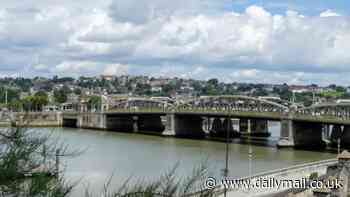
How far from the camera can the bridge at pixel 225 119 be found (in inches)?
2790

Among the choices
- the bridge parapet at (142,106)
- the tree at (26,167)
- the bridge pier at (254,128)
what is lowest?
the bridge pier at (254,128)

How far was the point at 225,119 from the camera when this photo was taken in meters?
94.1

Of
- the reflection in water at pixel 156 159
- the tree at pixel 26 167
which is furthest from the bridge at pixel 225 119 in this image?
the tree at pixel 26 167

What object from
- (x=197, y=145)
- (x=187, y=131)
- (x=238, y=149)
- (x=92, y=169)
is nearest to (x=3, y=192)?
(x=92, y=169)

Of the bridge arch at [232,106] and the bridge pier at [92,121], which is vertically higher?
the bridge arch at [232,106]

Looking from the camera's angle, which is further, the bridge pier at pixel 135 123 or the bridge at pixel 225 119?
the bridge pier at pixel 135 123

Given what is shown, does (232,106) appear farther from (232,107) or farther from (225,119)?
(232,107)

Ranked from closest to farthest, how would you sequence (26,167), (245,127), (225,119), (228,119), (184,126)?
(26,167), (228,119), (184,126), (225,119), (245,127)

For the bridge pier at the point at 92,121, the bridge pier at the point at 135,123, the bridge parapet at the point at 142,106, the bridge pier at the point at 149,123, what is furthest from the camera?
the bridge pier at the point at 149,123

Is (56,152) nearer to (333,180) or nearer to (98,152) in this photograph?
(333,180)

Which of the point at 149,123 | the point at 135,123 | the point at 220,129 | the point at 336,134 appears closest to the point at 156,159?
the point at 336,134

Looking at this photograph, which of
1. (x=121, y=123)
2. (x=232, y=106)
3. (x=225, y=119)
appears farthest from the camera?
(x=121, y=123)

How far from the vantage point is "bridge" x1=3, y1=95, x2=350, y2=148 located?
70.9 m

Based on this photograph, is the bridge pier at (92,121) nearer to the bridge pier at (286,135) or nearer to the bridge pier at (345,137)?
the bridge pier at (286,135)
